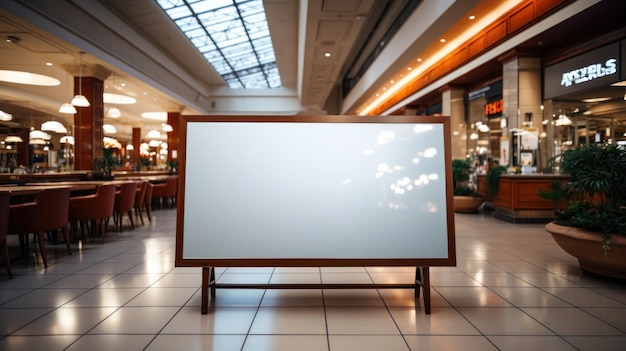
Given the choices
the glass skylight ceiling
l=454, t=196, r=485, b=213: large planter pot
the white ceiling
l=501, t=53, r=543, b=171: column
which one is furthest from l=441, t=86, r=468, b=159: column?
the glass skylight ceiling

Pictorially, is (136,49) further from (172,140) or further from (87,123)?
(172,140)

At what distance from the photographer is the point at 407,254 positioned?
8.31ft

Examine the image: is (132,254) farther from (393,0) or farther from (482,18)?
(393,0)

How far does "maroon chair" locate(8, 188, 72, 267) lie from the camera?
3785 millimetres

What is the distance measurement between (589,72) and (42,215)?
860cm

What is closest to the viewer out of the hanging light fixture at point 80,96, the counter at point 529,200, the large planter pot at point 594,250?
the large planter pot at point 594,250

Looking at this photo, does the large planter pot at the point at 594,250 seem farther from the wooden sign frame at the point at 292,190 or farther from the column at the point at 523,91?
the column at the point at 523,91

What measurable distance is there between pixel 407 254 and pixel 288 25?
32.1 feet

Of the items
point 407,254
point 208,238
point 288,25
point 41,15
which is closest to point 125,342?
point 208,238

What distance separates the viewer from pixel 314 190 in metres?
2.57

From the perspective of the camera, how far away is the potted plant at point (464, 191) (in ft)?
27.1

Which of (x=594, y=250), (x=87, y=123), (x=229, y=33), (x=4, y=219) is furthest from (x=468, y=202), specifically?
(x=229, y=33)

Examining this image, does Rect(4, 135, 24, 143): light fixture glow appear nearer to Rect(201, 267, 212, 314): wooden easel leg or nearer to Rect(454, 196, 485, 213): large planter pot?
Rect(201, 267, 212, 314): wooden easel leg

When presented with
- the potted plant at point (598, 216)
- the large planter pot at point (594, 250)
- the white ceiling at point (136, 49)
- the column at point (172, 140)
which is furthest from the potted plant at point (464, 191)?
the column at point (172, 140)
